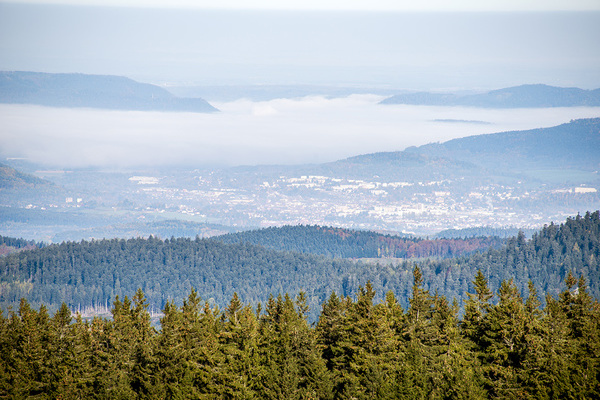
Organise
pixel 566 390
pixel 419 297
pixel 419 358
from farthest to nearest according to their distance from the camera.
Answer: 1. pixel 419 297
2. pixel 419 358
3. pixel 566 390

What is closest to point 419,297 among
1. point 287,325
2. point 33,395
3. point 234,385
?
point 287,325

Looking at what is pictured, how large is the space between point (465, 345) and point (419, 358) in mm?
3822

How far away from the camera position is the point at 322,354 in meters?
81.8

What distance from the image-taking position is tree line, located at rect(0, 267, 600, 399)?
7231cm

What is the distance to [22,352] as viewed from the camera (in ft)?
259

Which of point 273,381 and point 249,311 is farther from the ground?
point 249,311

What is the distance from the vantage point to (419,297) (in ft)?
262

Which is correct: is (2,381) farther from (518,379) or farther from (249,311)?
(518,379)

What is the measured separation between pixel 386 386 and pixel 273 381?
958cm

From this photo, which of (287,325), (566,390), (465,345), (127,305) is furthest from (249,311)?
(566,390)

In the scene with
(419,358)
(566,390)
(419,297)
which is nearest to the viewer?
(566,390)

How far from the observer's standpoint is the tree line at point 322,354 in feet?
237

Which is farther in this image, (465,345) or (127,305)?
(127,305)

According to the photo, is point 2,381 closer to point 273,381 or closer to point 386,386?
point 273,381
